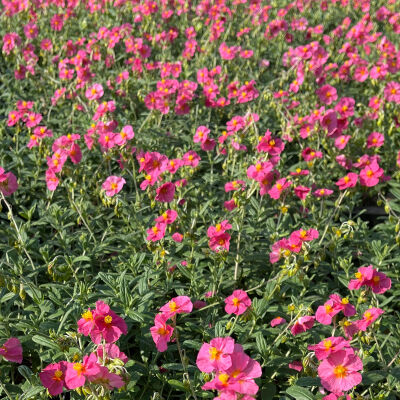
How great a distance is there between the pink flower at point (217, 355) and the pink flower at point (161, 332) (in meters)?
0.29

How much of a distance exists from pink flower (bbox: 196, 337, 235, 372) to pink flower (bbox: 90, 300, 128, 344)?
0.38m

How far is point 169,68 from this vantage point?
491cm

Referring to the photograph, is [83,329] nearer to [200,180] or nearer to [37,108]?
[200,180]

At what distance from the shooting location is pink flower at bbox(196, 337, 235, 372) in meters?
1.82

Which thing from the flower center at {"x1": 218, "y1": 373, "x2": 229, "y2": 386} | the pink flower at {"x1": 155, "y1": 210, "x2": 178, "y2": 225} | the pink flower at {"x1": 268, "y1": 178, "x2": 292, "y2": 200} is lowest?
the pink flower at {"x1": 155, "y1": 210, "x2": 178, "y2": 225}

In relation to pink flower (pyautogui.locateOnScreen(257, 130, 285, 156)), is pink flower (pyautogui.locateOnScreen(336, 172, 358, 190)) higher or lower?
lower

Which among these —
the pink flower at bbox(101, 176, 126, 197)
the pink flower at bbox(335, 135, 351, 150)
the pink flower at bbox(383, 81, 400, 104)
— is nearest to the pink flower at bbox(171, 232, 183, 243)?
the pink flower at bbox(101, 176, 126, 197)

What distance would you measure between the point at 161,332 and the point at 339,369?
2.44 ft

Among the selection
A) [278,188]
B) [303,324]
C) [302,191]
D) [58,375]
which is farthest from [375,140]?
[58,375]

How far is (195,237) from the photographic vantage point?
3.06m

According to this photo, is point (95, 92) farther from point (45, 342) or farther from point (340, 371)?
point (340, 371)

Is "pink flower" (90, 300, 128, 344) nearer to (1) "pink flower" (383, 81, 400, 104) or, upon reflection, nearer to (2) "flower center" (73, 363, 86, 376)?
(2) "flower center" (73, 363, 86, 376)

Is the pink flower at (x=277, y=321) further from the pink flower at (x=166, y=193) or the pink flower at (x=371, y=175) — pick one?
the pink flower at (x=371, y=175)

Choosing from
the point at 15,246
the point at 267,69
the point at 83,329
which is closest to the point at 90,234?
the point at 15,246
